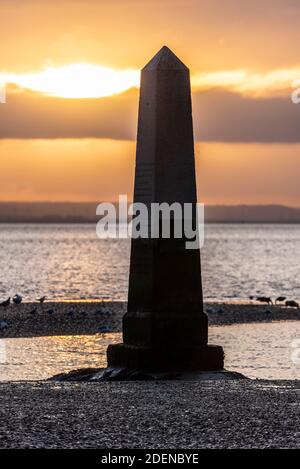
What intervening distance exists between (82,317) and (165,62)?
20.0 metres

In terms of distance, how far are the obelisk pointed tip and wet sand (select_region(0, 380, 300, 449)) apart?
5.41 m

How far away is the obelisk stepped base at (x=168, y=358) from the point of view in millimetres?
18734

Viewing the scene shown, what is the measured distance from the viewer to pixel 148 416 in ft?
43.5

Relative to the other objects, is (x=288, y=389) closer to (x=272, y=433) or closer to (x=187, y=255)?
(x=187, y=255)

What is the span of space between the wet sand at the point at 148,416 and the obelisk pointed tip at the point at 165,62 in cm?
541

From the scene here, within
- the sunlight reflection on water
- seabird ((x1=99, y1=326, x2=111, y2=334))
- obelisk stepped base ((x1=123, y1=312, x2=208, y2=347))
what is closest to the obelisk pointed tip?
obelisk stepped base ((x1=123, y1=312, x2=208, y2=347))

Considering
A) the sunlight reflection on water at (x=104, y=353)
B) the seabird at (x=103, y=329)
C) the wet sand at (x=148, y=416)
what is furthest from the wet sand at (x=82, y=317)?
the wet sand at (x=148, y=416)

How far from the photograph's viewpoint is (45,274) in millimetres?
91812

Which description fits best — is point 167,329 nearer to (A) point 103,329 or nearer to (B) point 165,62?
(B) point 165,62

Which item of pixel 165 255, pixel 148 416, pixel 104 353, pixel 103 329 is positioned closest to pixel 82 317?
pixel 103 329

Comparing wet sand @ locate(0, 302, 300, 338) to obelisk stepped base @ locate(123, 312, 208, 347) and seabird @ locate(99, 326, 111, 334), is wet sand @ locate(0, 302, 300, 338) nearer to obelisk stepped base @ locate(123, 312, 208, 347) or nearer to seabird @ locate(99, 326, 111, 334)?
seabird @ locate(99, 326, 111, 334)

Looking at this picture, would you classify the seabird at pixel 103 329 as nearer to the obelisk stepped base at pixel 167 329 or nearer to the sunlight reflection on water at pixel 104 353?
the sunlight reflection on water at pixel 104 353
